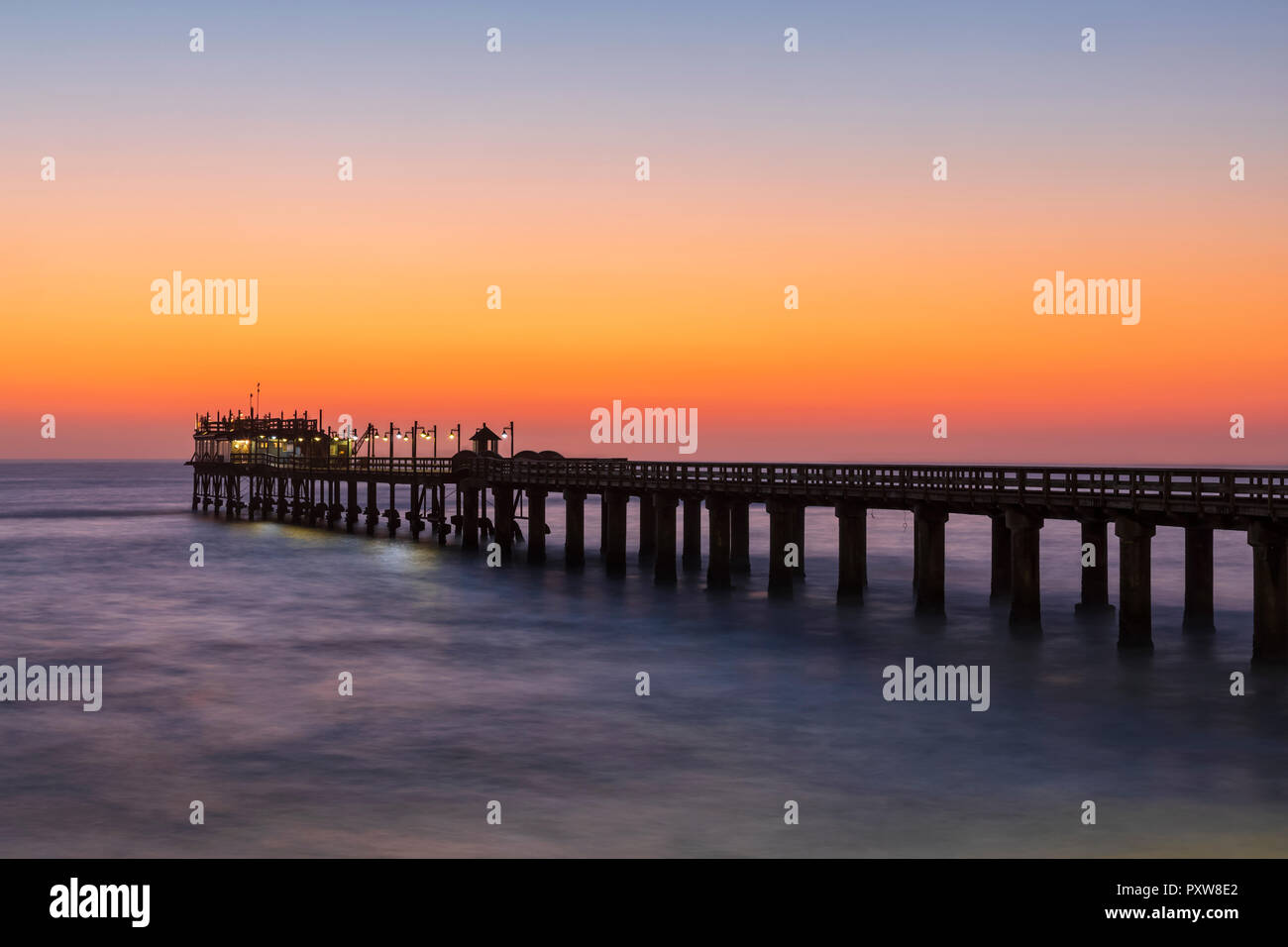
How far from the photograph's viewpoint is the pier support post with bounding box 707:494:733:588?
4288cm

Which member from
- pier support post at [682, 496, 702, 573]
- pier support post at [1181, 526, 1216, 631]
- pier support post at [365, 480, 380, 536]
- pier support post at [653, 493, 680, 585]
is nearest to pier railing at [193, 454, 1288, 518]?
pier support post at [653, 493, 680, 585]

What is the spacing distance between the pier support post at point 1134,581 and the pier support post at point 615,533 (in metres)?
22.5

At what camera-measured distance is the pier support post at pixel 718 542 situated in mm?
42875

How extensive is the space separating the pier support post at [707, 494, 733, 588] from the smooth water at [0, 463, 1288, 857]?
0.89 meters

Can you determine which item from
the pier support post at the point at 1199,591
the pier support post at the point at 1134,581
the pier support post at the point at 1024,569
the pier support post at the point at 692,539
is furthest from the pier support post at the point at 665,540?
the pier support post at the point at 1134,581

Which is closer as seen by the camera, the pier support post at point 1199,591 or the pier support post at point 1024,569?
the pier support post at point 1024,569

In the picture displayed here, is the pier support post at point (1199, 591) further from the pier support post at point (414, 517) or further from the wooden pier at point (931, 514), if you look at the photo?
the pier support post at point (414, 517)

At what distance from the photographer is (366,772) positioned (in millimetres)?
20219

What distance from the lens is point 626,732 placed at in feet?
76.4

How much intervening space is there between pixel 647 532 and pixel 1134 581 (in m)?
29.6

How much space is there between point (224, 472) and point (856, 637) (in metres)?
79.6

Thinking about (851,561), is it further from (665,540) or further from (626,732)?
(626,732)
